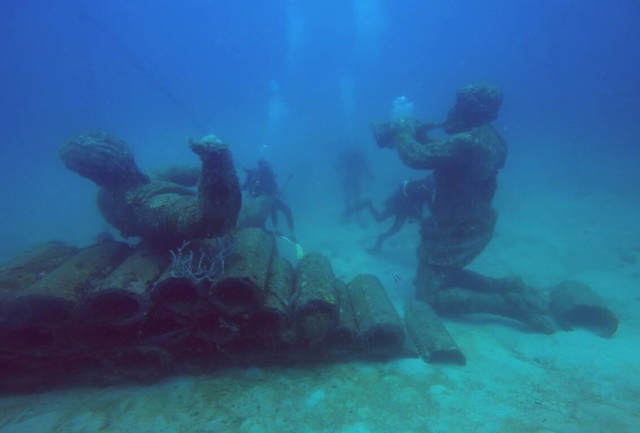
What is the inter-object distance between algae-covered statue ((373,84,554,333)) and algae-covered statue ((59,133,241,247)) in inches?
234

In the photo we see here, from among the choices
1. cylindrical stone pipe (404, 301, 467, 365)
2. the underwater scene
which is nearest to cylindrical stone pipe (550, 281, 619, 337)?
the underwater scene

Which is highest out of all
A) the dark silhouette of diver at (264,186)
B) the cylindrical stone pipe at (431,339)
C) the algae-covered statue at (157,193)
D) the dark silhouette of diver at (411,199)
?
the dark silhouette of diver at (264,186)

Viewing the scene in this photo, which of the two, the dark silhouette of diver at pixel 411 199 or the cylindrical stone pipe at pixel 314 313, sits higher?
the dark silhouette of diver at pixel 411 199

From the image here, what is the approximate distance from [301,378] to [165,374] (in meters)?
2.12

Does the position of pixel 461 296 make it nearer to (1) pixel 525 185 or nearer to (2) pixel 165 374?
(2) pixel 165 374

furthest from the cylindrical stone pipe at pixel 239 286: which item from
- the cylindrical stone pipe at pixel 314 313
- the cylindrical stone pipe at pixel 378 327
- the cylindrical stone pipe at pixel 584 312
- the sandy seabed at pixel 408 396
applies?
the cylindrical stone pipe at pixel 584 312

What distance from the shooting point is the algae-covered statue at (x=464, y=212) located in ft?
27.4

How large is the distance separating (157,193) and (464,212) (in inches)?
305

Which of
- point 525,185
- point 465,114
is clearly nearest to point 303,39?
point 525,185

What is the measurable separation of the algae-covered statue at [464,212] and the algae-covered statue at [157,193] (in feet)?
19.5

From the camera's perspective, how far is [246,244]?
20.2ft

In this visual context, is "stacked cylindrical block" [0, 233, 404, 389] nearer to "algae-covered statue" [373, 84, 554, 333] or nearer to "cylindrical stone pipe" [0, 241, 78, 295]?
"cylindrical stone pipe" [0, 241, 78, 295]

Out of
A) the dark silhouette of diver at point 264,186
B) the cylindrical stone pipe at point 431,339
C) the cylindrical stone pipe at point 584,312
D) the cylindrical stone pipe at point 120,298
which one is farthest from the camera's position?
the dark silhouette of diver at point 264,186

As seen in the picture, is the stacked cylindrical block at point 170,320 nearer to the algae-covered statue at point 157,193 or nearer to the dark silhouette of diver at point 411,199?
the algae-covered statue at point 157,193
